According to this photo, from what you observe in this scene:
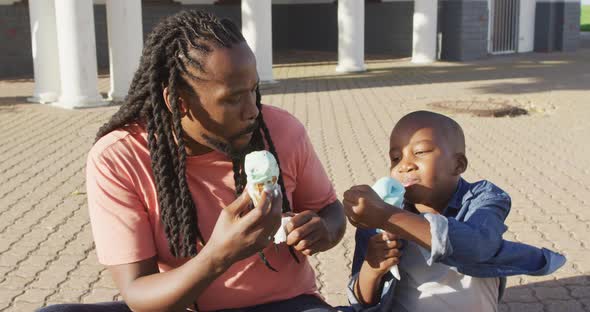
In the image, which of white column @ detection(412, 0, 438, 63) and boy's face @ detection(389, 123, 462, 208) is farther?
white column @ detection(412, 0, 438, 63)

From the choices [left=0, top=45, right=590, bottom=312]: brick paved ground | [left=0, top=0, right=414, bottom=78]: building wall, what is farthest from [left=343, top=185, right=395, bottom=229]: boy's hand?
[left=0, top=0, right=414, bottom=78]: building wall

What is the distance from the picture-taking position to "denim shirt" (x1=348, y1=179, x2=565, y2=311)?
2379mm

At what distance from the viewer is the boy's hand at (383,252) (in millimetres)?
2436

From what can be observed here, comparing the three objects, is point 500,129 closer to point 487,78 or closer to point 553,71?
point 487,78

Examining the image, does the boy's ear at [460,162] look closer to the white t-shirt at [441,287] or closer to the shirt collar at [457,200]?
the shirt collar at [457,200]

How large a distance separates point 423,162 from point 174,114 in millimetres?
858

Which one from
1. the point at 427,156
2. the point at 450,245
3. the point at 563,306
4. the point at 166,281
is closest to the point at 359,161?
the point at 563,306

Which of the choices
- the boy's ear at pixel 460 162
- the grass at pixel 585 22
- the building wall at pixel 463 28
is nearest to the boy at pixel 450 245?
the boy's ear at pixel 460 162

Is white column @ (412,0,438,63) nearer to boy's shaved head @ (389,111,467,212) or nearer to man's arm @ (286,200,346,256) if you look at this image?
boy's shaved head @ (389,111,467,212)

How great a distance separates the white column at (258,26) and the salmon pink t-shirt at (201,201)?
10.8m

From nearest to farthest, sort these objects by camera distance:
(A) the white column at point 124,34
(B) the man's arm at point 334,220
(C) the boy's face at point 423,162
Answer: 1. (B) the man's arm at point 334,220
2. (C) the boy's face at point 423,162
3. (A) the white column at point 124,34

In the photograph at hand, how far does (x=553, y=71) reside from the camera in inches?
634

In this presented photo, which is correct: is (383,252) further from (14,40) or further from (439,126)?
(14,40)

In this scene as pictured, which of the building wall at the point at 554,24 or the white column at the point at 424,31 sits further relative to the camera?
the building wall at the point at 554,24
